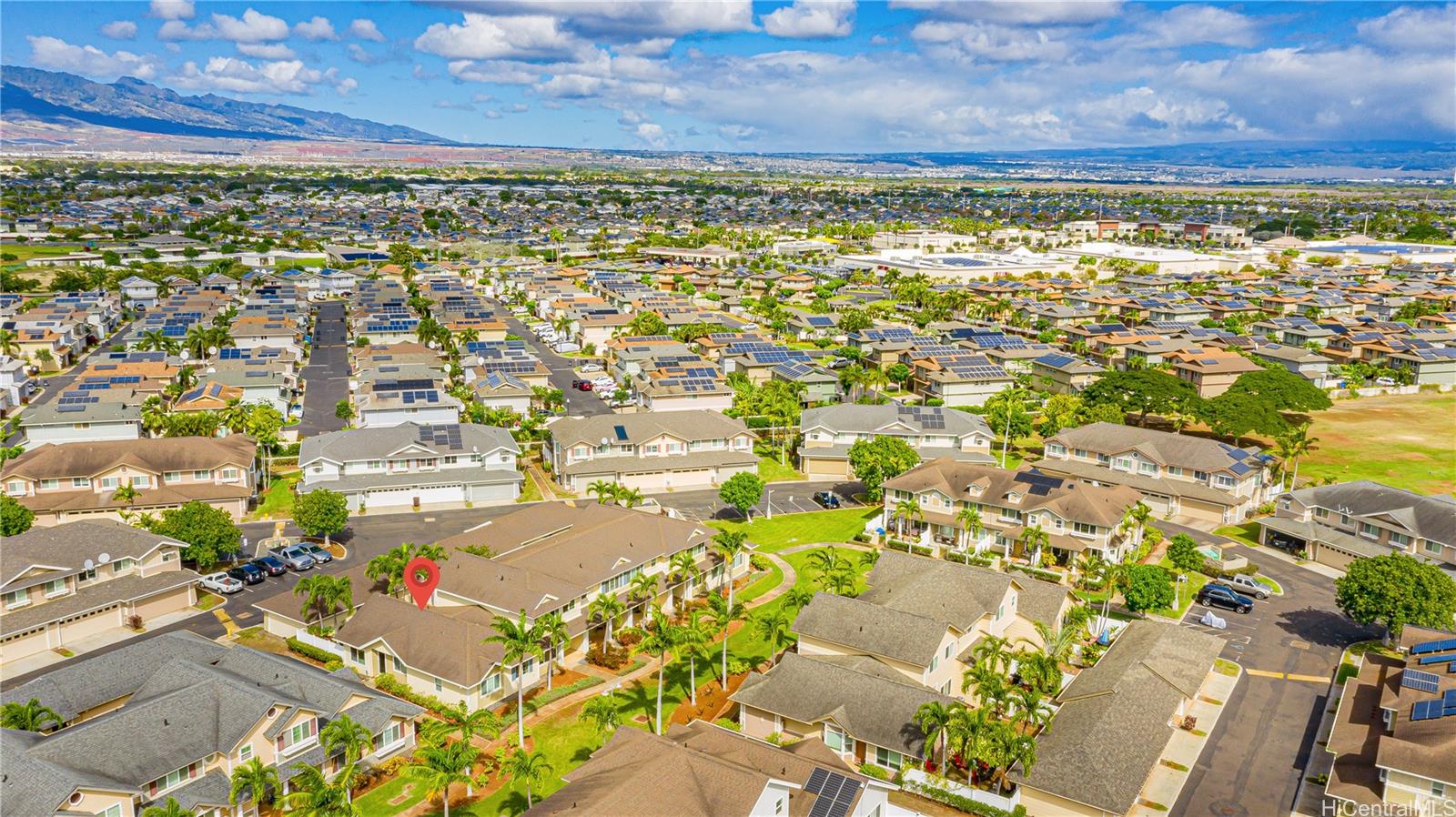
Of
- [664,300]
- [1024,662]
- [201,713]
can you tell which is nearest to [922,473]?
[1024,662]

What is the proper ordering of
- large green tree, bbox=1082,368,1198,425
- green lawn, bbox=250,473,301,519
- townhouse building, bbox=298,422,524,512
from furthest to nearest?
large green tree, bbox=1082,368,1198,425 < townhouse building, bbox=298,422,524,512 < green lawn, bbox=250,473,301,519

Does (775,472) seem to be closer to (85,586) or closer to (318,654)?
(318,654)

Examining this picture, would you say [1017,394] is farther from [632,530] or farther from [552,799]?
[552,799]

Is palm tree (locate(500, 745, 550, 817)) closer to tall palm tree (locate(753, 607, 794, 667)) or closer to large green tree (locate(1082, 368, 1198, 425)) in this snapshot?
tall palm tree (locate(753, 607, 794, 667))

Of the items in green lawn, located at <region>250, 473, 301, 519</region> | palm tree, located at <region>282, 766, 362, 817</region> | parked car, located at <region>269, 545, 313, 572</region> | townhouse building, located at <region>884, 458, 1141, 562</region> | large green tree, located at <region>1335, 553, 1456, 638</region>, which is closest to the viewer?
palm tree, located at <region>282, 766, 362, 817</region>

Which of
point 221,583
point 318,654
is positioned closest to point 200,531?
point 221,583

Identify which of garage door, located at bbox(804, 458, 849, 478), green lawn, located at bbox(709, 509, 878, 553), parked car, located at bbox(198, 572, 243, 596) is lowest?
green lawn, located at bbox(709, 509, 878, 553)

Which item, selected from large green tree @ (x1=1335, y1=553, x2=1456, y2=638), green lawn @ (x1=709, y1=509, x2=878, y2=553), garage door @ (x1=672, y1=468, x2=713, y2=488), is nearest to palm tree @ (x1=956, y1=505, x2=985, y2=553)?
green lawn @ (x1=709, y1=509, x2=878, y2=553)
